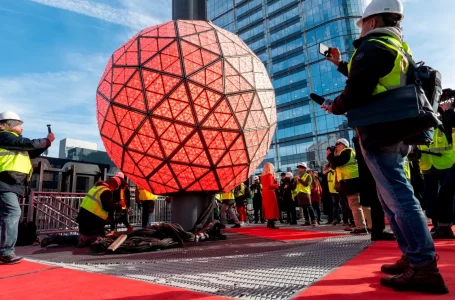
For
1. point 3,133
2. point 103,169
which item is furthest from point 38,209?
point 3,133

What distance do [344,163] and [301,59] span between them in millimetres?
36179

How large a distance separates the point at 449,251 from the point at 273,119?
2648 millimetres

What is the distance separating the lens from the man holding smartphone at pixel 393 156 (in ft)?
4.91

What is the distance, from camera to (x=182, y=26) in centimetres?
394

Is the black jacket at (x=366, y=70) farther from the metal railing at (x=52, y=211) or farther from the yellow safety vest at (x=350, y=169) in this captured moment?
the metal railing at (x=52, y=211)

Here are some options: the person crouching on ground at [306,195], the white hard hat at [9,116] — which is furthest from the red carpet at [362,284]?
the person crouching on ground at [306,195]

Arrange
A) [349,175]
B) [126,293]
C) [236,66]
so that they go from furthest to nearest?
[349,175]
[236,66]
[126,293]

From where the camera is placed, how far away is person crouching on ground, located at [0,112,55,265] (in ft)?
10.4

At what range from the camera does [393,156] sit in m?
1.69

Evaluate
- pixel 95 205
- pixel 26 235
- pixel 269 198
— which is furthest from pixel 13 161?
pixel 269 198

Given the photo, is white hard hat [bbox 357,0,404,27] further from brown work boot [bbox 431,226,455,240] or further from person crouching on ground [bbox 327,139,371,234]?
person crouching on ground [bbox 327,139,371,234]

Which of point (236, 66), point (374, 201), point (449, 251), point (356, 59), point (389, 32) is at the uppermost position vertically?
point (236, 66)

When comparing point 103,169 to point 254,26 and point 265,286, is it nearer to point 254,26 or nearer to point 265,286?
point 265,286

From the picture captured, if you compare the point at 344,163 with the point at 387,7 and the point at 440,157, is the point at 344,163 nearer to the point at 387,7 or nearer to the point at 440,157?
the point at 440,157
